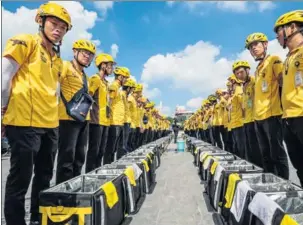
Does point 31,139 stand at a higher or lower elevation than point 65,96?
lower

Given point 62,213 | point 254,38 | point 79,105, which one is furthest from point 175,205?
point 254,38

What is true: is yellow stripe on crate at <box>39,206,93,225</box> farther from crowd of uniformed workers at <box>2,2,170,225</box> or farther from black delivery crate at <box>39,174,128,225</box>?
crowd of uniformed workers at <box>2,2,170,225</box>

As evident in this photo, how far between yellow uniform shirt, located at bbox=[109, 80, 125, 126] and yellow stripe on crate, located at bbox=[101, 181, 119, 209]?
355 cm

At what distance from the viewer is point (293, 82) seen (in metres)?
3.21

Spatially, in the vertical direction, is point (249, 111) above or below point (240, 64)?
below

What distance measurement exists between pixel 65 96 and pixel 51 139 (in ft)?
3.46

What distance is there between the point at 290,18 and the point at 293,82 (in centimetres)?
73

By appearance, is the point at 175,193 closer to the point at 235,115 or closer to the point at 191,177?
the point at 191,177

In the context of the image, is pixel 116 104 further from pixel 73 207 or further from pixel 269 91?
pixel 73 207

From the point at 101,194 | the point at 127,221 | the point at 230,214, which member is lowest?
the point at 127,221

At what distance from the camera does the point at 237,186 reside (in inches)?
105

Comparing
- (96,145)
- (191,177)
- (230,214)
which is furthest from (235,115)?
(230,214)

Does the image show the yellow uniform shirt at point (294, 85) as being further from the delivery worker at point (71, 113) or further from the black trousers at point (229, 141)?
the black trousers at point (229, 141)

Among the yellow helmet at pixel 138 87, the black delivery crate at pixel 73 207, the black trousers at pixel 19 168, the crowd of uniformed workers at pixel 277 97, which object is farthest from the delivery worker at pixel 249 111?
the yellow helmet at pixel 138 87
